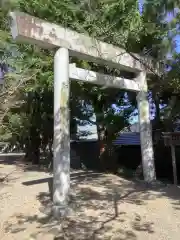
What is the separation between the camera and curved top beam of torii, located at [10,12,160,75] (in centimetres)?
643

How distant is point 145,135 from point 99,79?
7.80 feet

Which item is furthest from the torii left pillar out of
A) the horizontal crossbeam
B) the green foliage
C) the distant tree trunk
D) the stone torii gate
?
the distant tree trunk

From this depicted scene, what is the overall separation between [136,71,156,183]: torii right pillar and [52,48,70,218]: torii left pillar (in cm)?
330

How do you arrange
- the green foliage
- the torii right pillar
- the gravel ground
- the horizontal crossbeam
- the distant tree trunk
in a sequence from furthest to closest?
the distant tree trunk
the torii right pillar
the green foliage
the horizontal crossbeam
the gravel ground

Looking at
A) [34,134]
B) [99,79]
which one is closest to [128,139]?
[34,134]

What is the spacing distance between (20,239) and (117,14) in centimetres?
605

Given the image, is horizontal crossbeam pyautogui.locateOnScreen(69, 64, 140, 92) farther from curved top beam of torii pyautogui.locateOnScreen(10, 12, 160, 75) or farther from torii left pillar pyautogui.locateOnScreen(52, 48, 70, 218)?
torii left pillar pyautogui.locateOnScreen(52, 48, 70, 218)

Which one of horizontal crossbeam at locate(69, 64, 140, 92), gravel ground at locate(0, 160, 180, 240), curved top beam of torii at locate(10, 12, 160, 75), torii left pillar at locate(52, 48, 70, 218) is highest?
curved top beam of torii at locate(10, 12, 160, 75)

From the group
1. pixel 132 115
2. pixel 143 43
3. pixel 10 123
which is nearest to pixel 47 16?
pixel 143 43

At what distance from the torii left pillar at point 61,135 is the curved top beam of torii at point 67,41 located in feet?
1.12

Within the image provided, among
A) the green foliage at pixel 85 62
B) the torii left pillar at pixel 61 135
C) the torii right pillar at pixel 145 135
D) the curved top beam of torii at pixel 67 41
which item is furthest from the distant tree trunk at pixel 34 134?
the torii left pillar at pixel 61 135

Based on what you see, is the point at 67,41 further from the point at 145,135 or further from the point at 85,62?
the point at 145,135

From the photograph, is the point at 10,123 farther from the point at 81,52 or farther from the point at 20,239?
the point at 20,239

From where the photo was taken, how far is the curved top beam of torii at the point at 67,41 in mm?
6430
